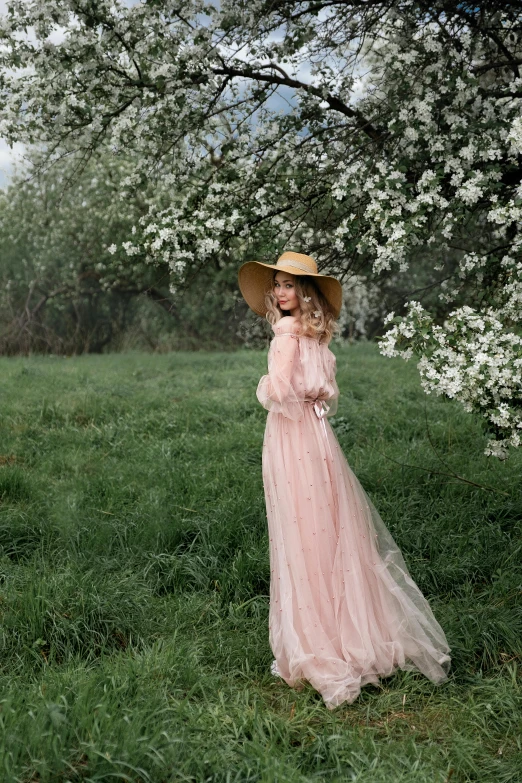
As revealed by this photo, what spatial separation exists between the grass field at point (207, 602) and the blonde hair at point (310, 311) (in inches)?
68.3

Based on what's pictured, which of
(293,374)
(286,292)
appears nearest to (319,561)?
(293,374)

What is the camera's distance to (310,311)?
4418mm

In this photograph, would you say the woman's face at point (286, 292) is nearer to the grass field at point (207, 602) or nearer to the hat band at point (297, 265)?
the hat band at point (297, 265)

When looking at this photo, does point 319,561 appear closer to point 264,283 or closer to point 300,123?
point 264,283

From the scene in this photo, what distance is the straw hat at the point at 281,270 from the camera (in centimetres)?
439

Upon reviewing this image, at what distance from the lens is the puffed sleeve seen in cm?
422

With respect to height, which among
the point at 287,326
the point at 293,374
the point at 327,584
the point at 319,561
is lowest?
the point at 327,584

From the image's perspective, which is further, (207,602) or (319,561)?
(207,602)

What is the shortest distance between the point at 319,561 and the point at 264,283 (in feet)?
5.18

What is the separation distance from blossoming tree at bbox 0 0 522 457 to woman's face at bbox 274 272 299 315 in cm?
90

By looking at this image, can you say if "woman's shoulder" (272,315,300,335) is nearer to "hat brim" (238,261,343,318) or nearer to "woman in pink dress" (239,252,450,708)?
"woman in pink dress" (239,252,450,708)

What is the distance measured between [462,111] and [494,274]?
3.83ft

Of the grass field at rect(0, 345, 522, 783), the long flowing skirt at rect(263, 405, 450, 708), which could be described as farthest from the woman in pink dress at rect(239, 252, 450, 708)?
the grass field at rect(0, 345, 522, 783)

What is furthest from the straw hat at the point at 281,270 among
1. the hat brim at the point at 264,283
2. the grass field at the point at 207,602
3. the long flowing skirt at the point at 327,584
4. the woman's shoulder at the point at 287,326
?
the grass field at the point at 207,602
